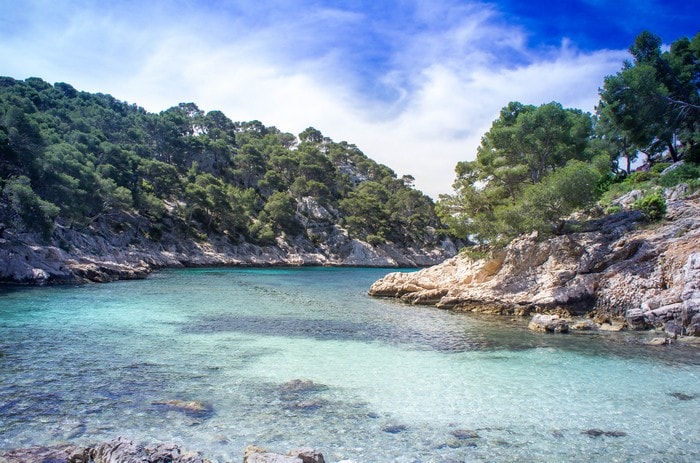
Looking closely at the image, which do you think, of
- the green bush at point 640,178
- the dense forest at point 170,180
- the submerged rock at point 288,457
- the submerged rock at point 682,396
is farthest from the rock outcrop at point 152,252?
the green bush at point 640,178

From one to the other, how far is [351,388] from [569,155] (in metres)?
24.8

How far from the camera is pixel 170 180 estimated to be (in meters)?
64.1

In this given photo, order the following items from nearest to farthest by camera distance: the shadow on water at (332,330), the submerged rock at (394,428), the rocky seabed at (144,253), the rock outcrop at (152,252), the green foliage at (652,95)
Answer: the submerged rock at (394,428) < the shadow on water at (332,330) < the green foliage at (652,95) < the rocky seabed at (144,253) < the rock outcrop at (152,252)

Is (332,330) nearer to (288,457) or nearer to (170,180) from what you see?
(288,457)

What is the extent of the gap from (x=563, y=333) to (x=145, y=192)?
55.6 m

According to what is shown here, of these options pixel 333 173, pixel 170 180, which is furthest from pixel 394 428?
pixel 333 173

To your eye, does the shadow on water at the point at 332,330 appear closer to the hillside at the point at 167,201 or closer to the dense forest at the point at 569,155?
the dense forest at the point at 569,155

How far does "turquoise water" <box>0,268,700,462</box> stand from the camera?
6680 millimetres

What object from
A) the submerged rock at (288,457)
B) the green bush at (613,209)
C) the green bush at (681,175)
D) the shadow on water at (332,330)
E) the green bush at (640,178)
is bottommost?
the shadow on water at (332,330)

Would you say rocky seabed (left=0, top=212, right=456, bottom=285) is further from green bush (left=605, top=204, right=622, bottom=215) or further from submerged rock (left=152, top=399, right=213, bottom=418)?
green bush (left=605, top=204, right=622, bottom=215)

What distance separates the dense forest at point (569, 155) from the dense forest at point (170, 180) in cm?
1539

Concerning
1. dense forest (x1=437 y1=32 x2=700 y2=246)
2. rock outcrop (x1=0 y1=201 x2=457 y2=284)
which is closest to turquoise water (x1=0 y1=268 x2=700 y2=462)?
dense forest (x1=437 y1=32 x2=700 y2=246)

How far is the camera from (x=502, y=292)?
21.8 metres

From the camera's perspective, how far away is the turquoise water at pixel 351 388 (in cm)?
668
